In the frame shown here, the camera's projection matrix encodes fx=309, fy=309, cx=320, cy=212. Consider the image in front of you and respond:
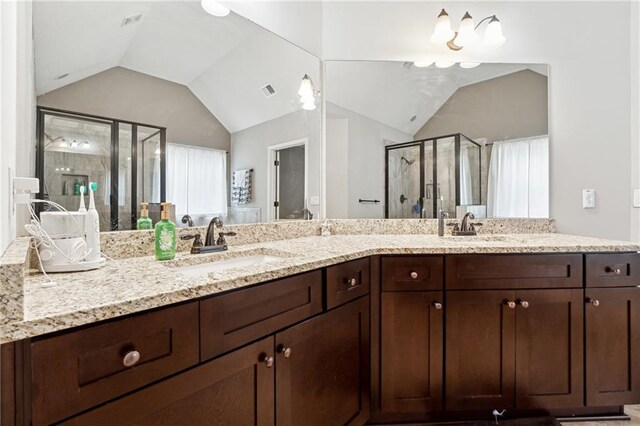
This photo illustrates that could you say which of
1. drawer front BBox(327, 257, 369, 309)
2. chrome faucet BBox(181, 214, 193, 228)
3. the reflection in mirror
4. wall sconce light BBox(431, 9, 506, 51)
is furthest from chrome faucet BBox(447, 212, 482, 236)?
chrome faucet BBox(181, 214, 193, 228)

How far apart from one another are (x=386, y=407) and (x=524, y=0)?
108 inches

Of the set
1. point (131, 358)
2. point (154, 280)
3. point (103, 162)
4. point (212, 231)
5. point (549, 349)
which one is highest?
point (103, 162)

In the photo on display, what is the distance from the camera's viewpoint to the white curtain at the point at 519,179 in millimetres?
2160

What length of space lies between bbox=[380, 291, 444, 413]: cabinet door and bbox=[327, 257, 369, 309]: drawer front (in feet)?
0.52

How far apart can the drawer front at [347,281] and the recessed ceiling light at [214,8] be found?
1.41 metres

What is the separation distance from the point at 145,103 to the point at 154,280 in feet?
2.91

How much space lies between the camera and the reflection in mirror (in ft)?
7.06

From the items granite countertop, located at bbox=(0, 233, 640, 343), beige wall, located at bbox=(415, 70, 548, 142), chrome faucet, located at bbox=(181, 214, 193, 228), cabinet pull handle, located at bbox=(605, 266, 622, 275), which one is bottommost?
cabinet pull handle, located at bbox=(605, 266, 622, 275)

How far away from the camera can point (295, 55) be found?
2.01 meters

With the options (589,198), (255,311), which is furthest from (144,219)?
(589,198)

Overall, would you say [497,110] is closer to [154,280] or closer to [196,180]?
[196,180]

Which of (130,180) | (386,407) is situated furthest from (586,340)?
(130,180)

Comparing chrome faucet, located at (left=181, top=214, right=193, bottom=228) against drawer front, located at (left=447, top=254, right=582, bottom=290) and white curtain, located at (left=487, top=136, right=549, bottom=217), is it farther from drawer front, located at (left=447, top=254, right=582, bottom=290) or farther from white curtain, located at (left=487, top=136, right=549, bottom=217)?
white curtain, located at (left=487, top=136, right=549, bottom=217)

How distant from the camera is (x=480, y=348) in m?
1.52
